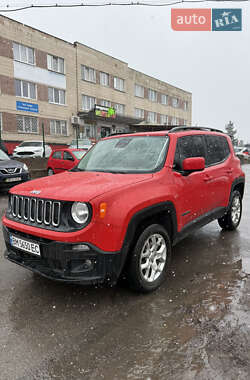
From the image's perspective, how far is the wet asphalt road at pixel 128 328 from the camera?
198 centimetres

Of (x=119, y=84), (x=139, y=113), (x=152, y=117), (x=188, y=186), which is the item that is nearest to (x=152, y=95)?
(x=152, y=117)

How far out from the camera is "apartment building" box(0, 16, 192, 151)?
22.5 metres

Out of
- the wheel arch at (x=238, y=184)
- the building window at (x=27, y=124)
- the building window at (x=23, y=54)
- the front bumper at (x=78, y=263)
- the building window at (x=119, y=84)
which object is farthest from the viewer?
the building window at (x=119, y=84)

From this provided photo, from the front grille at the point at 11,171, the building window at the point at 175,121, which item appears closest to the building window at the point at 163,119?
the building window at the point at 175,121

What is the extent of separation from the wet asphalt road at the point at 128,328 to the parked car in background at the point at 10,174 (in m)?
5.69

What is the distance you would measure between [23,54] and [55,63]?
3.19 m

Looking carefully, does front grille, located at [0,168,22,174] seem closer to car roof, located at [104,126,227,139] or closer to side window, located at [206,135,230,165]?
car roof, located at [104,126,227,139]

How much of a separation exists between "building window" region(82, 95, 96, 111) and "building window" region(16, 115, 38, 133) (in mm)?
6180

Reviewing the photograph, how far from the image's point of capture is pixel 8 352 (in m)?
2.16

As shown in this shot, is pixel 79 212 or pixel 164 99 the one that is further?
pixel 164 99

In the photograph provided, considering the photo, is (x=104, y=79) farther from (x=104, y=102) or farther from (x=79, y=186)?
(x=79, y=186)

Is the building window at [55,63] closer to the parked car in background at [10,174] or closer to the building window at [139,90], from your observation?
the building window at [139,90]

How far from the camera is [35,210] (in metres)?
2.78

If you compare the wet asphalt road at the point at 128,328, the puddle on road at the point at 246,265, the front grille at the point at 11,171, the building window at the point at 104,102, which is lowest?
the wet asphalt road at the point at 128,328
